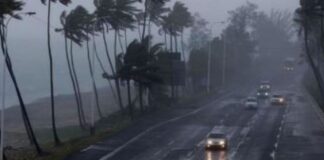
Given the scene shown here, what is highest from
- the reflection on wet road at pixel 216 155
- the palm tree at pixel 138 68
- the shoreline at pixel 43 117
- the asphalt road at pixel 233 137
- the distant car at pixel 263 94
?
the palm tree at pixel 138 68

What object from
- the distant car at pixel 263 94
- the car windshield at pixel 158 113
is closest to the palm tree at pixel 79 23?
the car windshield at pixel 158 113

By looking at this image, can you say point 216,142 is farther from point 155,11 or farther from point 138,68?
point 155,11

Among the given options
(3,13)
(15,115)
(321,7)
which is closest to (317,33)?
(321,7)

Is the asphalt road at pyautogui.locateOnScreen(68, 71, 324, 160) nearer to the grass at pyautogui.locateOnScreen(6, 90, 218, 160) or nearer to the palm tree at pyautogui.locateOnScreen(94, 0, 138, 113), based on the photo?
the grass at pyautogui.locateOnScreen(6, 90, 218, 160)

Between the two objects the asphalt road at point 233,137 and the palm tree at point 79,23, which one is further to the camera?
the palm tree at point 79,23

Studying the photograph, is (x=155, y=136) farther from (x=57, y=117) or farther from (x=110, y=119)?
(x=57, y=117)

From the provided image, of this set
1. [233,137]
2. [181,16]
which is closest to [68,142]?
[233,137]

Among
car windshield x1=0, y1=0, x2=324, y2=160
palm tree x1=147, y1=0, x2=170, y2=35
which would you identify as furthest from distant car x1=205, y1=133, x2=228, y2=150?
palm tree x1=147, y1=0, x2=170, y2=35

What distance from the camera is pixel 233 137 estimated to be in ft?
200

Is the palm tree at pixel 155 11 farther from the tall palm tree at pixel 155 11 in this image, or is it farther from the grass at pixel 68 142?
the grass at pixel 68 142

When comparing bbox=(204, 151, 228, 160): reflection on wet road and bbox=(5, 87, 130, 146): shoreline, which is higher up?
bbox=(204, 151, 228, 160): reflection on wet road

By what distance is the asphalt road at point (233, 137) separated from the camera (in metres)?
49.6

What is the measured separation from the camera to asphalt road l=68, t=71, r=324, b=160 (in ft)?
163

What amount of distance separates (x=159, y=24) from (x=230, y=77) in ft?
176
